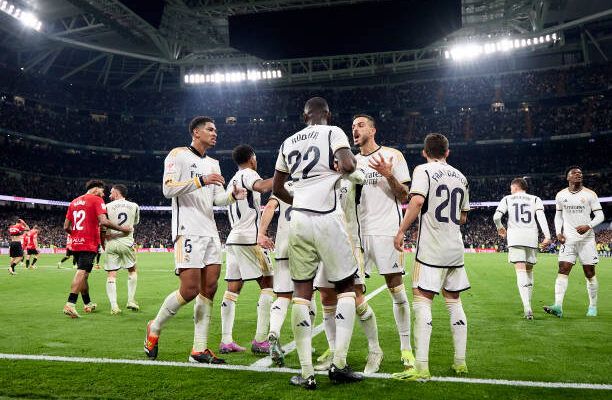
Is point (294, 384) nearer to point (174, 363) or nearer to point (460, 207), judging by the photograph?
point (174, 363)

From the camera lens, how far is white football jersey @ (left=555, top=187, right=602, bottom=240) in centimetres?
905

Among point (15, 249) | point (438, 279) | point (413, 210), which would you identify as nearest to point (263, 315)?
point (438, 279)

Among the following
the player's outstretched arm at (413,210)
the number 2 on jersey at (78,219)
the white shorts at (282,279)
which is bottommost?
the white shorts at (282,279)

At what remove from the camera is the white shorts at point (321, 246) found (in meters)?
4.49

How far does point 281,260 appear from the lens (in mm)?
6246

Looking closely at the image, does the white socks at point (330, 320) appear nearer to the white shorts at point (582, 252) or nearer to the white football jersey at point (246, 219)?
the white football jersey at point (246, 219)

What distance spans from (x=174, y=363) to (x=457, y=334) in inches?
116

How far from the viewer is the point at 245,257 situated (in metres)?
6.63

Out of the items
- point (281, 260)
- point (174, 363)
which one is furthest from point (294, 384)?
point (281, 260)

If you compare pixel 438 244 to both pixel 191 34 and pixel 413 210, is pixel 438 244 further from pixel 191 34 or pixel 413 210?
pixel 191 34

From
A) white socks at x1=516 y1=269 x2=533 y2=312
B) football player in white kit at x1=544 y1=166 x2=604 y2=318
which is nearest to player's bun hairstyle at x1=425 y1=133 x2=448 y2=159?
white socks at x1=516 y1=269 x2=533 y2=312

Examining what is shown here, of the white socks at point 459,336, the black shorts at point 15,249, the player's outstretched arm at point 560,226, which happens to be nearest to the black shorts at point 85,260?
the white socks at point 459,336

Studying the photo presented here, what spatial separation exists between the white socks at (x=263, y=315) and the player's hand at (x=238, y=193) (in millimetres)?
1585

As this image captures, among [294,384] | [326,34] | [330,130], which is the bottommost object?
[294,384]
